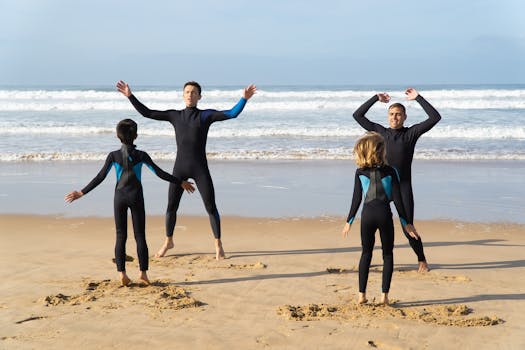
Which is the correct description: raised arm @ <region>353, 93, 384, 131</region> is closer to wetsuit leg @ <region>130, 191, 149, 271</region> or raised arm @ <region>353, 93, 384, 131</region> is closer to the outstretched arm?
wetsuit leg @ <region>130, 191, 149, 271</region>

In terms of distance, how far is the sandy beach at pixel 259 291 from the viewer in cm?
470

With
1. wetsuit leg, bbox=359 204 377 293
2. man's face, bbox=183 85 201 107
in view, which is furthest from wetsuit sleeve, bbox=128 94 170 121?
wetsuit leg, bbox=359 204 377 293

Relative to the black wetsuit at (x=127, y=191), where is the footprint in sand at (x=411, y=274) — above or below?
below

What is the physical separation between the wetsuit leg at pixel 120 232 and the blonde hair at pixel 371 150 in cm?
234

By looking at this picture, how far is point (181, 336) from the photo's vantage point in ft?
15.4

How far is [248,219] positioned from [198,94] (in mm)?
2652

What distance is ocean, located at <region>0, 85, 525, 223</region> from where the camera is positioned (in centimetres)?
1031

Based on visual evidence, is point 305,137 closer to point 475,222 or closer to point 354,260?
point 475,222

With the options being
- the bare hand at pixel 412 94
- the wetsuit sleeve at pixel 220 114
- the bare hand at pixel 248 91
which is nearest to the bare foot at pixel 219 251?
the wetsuit sleeve at pixel 220 114

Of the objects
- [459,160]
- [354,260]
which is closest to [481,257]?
[354,260]

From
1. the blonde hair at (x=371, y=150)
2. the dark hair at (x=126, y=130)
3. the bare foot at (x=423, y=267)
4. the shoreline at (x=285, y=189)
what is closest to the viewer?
the blonde hair at (x=371, y=150)

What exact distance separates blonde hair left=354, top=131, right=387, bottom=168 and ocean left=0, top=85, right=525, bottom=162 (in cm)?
1132

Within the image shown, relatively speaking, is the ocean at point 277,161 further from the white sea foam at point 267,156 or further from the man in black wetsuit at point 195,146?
the man in black wetsuit at point 195,146

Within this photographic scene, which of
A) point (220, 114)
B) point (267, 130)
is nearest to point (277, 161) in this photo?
point (267, 130)
